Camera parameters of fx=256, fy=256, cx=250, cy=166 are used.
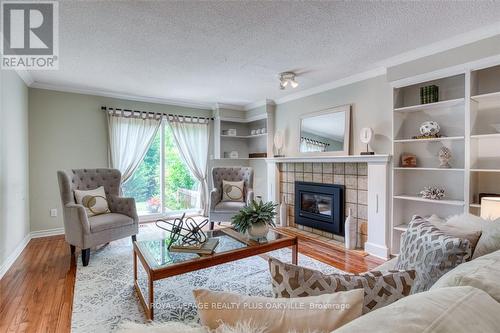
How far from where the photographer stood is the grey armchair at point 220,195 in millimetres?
3883

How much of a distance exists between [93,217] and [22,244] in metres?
1.16

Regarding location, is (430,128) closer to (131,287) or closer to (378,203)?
(378,203)

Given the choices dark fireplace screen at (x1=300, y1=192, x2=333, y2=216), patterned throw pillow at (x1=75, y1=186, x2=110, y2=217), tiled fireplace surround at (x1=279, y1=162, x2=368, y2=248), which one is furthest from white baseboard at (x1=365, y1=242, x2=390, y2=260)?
patterned throw pillow at (x1=75, y1=186, x2=110, y2=217)

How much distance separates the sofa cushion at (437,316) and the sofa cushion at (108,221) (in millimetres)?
2918

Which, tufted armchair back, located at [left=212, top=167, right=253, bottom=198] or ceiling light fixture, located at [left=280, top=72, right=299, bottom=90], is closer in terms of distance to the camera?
ceiling light fixture, located at [left=280, top=72, right=299, bottom=90]

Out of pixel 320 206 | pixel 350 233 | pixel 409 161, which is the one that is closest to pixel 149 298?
pixel 350 233

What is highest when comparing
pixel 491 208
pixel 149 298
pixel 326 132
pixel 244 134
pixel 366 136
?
pixel 244 134

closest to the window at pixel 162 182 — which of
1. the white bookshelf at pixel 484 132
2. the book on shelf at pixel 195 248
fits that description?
the book on shelf at pixel 195 248

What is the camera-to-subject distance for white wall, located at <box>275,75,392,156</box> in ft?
10.1

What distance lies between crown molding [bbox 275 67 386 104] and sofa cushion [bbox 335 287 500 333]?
306cm

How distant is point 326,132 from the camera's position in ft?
12.4

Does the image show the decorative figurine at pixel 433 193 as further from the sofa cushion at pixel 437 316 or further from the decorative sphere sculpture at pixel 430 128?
the sofa cushion at pixel 437 316

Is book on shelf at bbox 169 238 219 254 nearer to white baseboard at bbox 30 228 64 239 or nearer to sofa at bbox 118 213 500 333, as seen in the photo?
sofa at bbox 118 213 500 333

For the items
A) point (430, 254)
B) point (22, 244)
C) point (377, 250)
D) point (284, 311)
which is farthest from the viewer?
point (22, 244)
